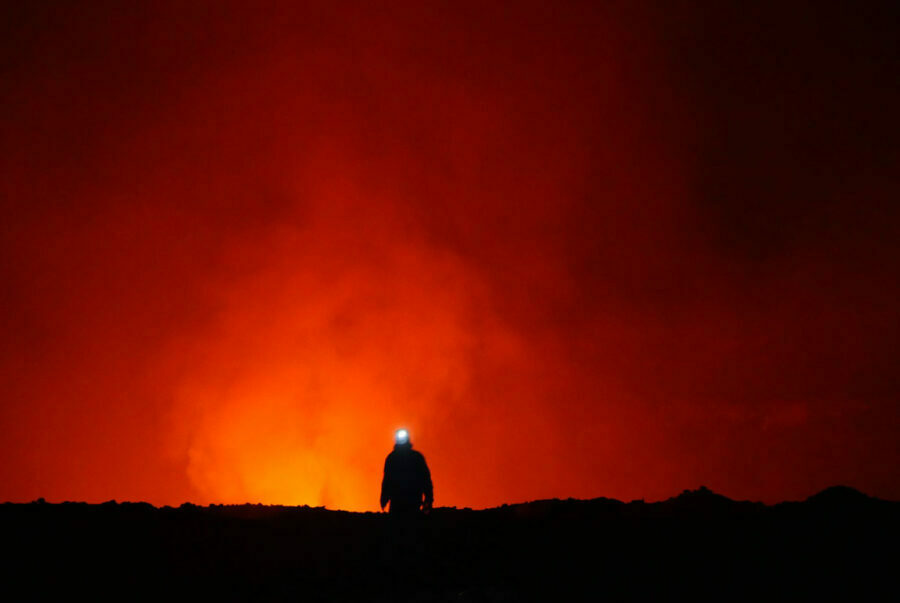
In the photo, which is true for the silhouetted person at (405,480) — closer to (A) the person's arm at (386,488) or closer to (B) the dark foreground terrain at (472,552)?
(A) the person's arm at (386,488)

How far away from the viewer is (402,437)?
50.3 ft

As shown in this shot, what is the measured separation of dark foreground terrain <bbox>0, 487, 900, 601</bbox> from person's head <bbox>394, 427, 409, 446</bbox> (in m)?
1.57

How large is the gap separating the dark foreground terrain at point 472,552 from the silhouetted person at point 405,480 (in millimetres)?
380

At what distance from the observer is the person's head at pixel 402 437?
15.3 m

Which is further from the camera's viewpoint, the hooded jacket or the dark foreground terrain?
the hooded jacket

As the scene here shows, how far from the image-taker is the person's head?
15.3 m

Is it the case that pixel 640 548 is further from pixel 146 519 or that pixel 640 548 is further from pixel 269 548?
pixel 146 519

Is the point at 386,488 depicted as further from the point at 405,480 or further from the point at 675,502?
the point at 675,502

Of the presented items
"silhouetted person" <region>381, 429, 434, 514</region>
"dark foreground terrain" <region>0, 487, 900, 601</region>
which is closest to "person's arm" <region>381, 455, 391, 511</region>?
"silhouetted person" <region>381, 429, 434, 514</region>

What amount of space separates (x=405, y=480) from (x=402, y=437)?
88 centimetres

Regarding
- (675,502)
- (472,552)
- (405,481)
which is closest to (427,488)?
(405,481)

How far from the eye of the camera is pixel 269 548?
1394cm

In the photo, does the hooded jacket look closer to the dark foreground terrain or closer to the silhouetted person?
the silhouetted person

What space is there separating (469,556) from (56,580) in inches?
282
